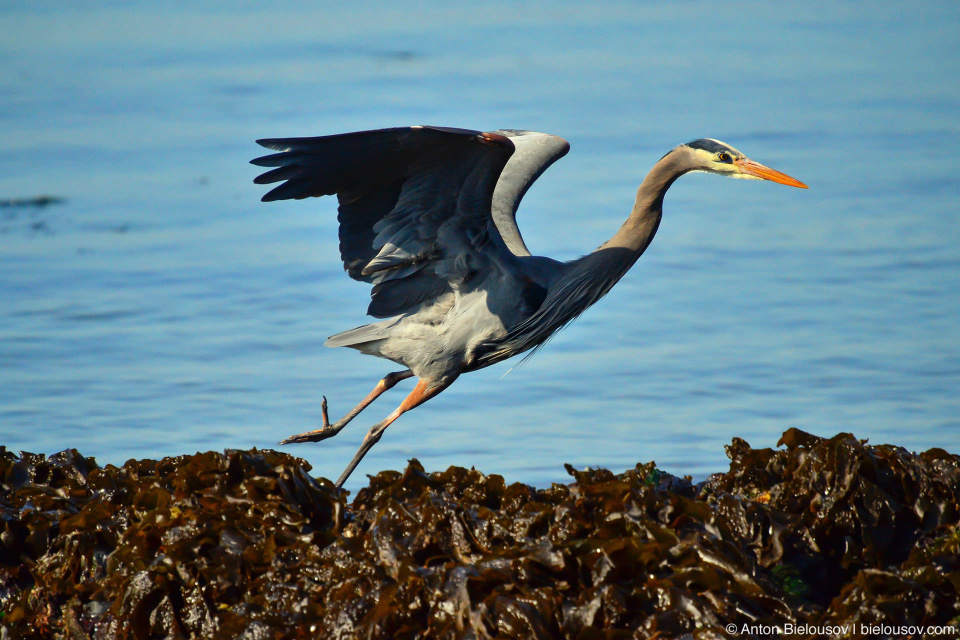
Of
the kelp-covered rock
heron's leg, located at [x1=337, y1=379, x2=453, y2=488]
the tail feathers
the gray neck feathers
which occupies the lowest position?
the kelp-covered rock

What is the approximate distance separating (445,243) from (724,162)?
1.66m

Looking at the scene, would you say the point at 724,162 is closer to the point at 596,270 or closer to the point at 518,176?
the point at 596,270

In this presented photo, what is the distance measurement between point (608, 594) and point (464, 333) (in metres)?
2.90

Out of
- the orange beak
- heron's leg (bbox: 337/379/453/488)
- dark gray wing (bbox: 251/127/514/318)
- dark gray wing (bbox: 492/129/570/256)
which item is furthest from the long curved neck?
heron's leg (bbox: 337/379/453/488)

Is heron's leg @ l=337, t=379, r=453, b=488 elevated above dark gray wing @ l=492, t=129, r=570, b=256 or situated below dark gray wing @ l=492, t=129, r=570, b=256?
Answer: below

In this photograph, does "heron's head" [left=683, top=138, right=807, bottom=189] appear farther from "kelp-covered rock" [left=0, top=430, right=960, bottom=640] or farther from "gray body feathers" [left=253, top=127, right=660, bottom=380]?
"kelp-covered rock" [left=0, top=430, right=960, bottom=640]

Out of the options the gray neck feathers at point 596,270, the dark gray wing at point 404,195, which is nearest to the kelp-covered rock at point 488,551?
the dark gray wing at point 404,195

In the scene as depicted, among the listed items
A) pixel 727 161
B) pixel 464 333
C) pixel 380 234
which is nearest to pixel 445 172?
pixel 380 234

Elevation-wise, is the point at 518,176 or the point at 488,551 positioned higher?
the point at 518,176

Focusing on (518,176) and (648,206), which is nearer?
(648,206)

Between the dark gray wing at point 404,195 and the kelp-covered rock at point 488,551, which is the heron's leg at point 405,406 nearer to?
the dark gray wing at point 404,195

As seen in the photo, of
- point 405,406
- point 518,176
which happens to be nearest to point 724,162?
point 518,176

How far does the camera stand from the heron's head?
6.18 metres

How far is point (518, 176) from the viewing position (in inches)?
271
